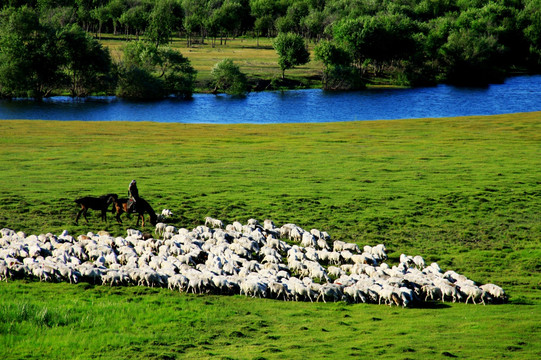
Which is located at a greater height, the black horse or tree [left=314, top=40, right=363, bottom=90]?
tree [left=314, top=40, right=363, bottom=90]

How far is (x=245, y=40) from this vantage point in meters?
148

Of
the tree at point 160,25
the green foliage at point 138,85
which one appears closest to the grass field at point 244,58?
the tree at point 160,25

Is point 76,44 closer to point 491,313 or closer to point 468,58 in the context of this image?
point 468,58

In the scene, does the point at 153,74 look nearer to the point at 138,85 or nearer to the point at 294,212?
the point at 138,85

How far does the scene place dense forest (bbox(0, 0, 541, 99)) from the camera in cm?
7888

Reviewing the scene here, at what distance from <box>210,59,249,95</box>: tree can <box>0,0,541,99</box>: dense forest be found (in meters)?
0.23

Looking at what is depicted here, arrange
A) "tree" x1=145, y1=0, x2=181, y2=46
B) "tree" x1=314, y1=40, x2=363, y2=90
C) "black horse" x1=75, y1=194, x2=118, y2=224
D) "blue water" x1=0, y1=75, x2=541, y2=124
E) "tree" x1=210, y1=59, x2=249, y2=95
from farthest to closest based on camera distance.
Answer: "tree" x1=145, y1=0, x2=181, y2=46 < "tree" x1=314, y1=40, x2=363, y2=90 < "tree" x1=210, y1=59, x2=249, y2=95 < "blue water" x1=0, y1=75, x2=541, y2=124 < "black horse" x1=75, y1=194, x2=118, y2=224

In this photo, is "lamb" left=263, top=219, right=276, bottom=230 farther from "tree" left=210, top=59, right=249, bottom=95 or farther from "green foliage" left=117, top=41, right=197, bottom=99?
"tree" left=210, top=59, right=249, bottom=95

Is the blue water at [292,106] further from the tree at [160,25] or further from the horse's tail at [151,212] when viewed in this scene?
the horse's tail at [151,212]

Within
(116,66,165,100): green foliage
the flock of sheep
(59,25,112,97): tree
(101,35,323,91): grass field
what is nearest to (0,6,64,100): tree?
(59,25,112,97): tree

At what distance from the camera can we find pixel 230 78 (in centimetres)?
8556

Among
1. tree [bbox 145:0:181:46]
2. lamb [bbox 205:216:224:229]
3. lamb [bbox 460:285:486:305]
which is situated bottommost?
lamb [bbox 205:216:224:229]

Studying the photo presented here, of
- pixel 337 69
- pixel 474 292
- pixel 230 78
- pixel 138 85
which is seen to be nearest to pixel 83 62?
pixel 138 85

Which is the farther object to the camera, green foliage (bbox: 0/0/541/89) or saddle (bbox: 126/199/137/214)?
green foliage (bbox: 0/0/541/89)
